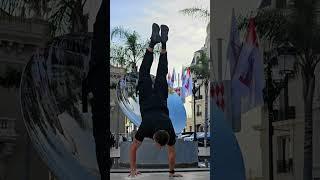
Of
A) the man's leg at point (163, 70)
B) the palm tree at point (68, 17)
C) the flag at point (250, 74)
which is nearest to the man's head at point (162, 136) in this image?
the man's leg at point (163, 70)

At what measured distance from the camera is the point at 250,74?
7883 millimetres

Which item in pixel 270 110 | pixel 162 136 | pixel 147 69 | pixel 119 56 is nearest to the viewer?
pixel 270 110

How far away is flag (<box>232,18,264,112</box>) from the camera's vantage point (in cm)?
774

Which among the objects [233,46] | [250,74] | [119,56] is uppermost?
[119,56]

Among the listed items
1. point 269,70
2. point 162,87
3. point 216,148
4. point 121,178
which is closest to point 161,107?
point 162,87

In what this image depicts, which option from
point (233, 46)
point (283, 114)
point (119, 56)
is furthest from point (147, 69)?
point (119, 56)

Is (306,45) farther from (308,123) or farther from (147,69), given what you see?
(147,69)

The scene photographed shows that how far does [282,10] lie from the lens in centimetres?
728

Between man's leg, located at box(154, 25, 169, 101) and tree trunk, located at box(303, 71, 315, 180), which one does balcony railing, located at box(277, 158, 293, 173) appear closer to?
tree trunk, located at box(303, 71, 315, 180)

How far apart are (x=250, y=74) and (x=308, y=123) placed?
3.99ft

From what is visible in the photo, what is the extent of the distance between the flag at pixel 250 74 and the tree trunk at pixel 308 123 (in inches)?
31.1

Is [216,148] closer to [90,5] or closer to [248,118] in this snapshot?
[248,118]

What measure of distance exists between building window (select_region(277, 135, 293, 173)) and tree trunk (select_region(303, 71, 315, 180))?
1.18 ft

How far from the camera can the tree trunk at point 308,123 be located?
22.7 feet
